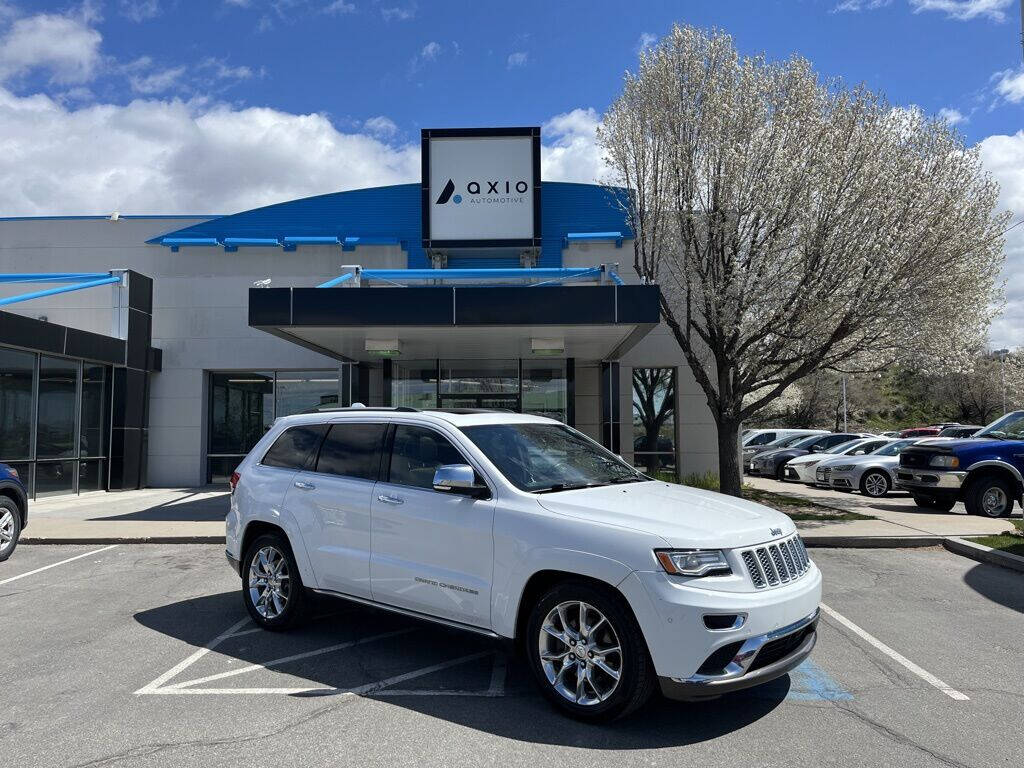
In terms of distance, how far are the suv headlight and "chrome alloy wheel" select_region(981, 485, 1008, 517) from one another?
11.7m

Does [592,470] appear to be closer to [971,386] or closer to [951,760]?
[951,760]

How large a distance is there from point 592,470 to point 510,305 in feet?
24.3

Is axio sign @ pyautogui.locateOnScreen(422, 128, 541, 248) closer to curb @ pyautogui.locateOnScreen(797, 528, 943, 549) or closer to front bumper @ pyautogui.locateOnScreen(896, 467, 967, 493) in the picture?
front bumper @ pyautogui.locateOnScreen(896, 467, 967, 493)

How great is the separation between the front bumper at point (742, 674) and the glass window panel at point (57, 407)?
16.0 metres

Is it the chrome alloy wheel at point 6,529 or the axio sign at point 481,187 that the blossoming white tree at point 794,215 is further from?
the chrome alloy wheel at point 6,529

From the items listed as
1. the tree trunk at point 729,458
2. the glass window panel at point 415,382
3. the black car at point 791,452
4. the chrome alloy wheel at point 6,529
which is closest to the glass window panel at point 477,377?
the glass window panel at point 415,382

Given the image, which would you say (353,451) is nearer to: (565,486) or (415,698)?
(565,486)

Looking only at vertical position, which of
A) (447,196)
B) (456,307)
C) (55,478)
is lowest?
(55,478)

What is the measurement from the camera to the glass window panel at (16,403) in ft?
48.9

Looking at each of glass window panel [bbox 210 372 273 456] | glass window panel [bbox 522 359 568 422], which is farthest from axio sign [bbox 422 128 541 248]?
glass window panel [bbox 210 372 273 456]

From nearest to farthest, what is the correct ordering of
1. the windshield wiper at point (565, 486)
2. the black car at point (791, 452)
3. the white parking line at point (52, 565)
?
the windshield wiper at point (565, 486) < the white parking line at point (52, 565) < the black car at point (791, 452)

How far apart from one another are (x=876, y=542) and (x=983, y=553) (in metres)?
1.37

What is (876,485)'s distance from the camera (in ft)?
59.4

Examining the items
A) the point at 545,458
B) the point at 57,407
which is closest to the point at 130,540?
the point at 57,407
